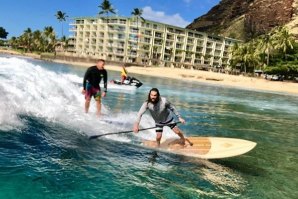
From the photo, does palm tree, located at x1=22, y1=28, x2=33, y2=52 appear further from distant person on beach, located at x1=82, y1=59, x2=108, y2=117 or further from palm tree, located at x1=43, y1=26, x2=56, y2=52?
distant person on beach, located at x1=82, y1=59, x2=108, y2=117

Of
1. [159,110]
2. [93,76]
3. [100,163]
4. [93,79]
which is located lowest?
[100,163]

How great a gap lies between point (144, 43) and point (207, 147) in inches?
5011

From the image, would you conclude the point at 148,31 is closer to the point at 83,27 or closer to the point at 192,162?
the point at 83,27

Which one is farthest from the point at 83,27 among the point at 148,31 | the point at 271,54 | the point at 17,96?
the point at 17,96

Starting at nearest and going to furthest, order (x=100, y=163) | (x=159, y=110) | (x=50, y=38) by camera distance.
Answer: (x=100, y=163), (x=159, y=110), (x=50, y=38)

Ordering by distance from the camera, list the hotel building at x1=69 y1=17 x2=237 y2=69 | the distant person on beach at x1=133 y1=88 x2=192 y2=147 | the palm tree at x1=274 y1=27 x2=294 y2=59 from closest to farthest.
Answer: the distant person on beach at x1=133 y1=88 x2=192 y2=147 < the palm tree at x1=274 y1=27 x2=294 y2=59 < the hotel building at x1=69 y1=17 x2=237 y2=69

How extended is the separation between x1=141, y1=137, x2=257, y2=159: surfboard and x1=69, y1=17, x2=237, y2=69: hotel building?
12154 centimetres

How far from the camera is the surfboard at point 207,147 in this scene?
10.6 metres

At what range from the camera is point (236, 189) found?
878 cm

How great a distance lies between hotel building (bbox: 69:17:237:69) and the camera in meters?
136

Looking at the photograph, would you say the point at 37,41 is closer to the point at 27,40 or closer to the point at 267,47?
the point at 27,40

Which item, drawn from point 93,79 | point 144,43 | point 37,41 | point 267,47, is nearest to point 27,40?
point 37,41

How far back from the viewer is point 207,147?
36.2 ft

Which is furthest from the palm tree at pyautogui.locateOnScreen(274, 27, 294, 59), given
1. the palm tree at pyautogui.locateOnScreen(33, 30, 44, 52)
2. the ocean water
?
A: the palm tree at pyautogui.locateOnScreen(33, 30, 44, 52)
